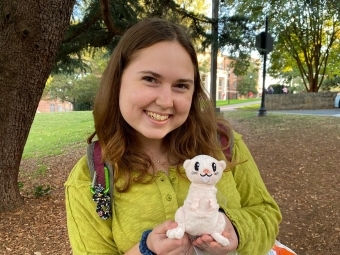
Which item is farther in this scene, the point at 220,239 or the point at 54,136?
the point at 54,136

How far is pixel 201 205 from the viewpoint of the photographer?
1.03 metres

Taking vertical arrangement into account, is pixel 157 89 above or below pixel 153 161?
above

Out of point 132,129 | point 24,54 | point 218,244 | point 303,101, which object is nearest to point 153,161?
point 132,129

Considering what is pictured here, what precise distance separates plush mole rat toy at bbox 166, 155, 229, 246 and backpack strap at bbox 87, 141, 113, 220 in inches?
12.0

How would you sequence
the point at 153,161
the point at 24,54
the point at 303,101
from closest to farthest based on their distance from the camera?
1. the point at 153,161
2. the point at 24,54
3. the point at 303,101

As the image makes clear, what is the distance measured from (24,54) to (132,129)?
2.49 meters

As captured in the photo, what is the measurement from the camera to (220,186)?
1.33 metres

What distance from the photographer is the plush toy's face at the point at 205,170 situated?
103 cm

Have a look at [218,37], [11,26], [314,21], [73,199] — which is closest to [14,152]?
[11,26]

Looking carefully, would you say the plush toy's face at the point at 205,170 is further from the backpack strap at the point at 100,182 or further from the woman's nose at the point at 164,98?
the backpack strap at the point at 100,182

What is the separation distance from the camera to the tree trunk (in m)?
3.34

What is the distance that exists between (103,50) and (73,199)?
17.4 ft

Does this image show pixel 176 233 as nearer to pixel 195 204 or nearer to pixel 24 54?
Answer: pixel 195 204

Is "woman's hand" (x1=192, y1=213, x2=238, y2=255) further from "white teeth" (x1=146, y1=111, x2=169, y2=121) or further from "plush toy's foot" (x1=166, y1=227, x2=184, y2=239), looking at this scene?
"white teeth" (x1=146, y1=111, x2=169, y2=121)
